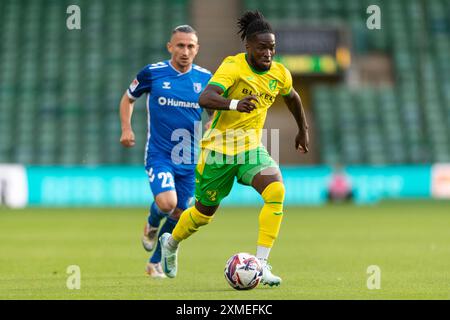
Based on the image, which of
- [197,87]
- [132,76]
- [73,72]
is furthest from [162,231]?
[73,72]

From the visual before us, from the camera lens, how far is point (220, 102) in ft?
29.5

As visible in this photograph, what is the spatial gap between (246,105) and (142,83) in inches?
100.0

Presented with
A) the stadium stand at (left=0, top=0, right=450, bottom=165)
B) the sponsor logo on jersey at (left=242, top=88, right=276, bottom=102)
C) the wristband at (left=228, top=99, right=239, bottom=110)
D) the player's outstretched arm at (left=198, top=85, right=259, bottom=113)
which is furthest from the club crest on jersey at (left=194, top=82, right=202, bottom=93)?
the stadium stand at (left=0, top=0, right=450, bottom=165)

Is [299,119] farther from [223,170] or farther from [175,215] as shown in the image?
[175,215]

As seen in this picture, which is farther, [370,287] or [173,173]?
[173,173]

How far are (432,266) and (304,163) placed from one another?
69.1 ft

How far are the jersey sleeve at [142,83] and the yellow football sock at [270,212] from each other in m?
2.31

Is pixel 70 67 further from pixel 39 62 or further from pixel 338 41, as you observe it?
pixel 338 41

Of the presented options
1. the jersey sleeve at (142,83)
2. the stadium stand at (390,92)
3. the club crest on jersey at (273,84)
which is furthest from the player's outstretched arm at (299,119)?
the stadium stand at (390,92)

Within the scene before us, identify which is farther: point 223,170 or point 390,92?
point 390,92

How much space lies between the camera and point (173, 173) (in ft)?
36.1

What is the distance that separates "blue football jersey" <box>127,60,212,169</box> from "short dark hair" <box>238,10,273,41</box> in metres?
1.55
